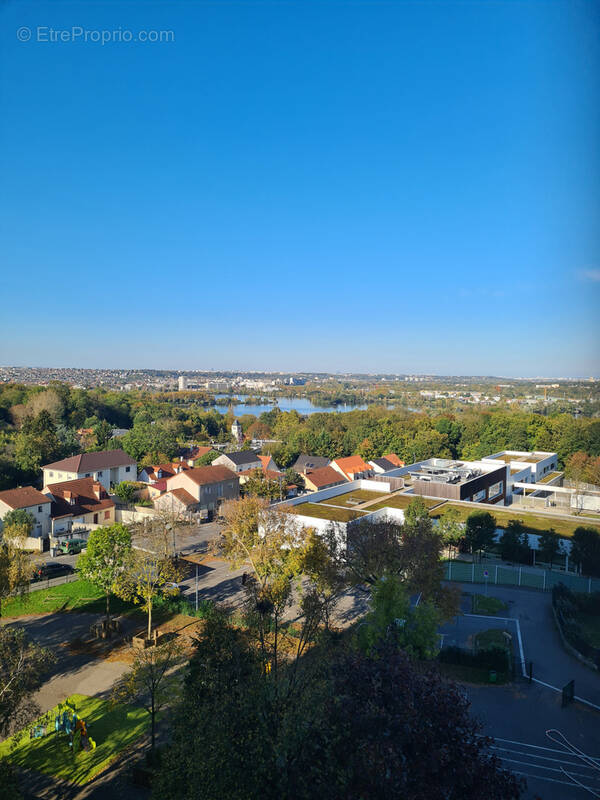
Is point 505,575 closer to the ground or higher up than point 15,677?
closer to the ground

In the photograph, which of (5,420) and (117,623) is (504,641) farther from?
(5,420)

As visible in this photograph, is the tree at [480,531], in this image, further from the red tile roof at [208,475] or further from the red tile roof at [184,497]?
the red tile roof at [184,497]

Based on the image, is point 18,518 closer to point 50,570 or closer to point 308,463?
point 50,570

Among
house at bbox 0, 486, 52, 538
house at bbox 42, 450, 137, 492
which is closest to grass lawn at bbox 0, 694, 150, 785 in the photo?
house at bbox 0, 486, 52, 538

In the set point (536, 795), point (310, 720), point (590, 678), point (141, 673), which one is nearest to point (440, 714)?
point (310, 720)

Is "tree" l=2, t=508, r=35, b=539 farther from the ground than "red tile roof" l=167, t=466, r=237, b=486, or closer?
closer

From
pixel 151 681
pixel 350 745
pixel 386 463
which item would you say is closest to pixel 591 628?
pixel 151 681

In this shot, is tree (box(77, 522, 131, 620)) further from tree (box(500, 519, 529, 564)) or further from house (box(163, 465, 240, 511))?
tree (box(500, 519, 529, 564))
